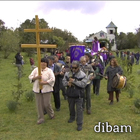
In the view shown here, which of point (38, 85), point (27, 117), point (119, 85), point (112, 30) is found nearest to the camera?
point (38, 85)

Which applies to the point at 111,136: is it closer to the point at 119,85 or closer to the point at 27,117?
the point at 119,85

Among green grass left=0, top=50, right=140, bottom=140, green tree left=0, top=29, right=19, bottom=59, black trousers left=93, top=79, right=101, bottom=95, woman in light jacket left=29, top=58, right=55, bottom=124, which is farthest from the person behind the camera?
green tree left=0, top=29, right=19, bottom=59

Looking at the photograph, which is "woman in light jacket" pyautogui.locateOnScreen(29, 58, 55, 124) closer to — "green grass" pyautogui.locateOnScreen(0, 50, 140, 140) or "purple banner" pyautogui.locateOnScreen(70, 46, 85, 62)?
"green grass" pyautogui.locateOnScreen(0, 50, 140, 140)

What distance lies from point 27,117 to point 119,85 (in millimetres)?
2954

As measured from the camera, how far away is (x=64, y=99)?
7762 mm

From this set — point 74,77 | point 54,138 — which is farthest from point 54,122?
point 74,77

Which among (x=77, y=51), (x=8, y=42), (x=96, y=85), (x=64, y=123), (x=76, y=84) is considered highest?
(x=8, y=42)

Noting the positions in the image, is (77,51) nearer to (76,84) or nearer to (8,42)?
(76,84)

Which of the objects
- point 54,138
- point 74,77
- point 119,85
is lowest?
point 54,138

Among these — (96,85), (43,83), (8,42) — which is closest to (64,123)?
(43,83)

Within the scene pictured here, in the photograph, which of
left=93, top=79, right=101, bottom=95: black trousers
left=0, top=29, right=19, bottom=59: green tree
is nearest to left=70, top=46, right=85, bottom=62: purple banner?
left=93, top=79, right=101, bottom=95: black trousers

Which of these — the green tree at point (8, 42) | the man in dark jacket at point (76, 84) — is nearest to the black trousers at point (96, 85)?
the man in dark jacket at point (76, 84)

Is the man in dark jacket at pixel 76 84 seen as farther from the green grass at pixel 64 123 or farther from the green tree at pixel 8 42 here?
the green tree at pixel 8 42

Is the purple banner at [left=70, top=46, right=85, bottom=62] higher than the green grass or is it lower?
higher
